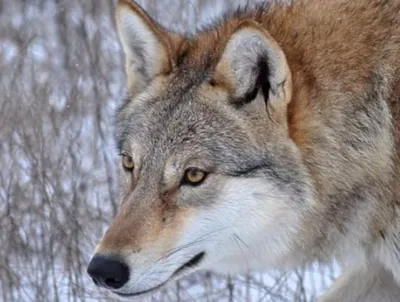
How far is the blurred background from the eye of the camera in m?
6.94

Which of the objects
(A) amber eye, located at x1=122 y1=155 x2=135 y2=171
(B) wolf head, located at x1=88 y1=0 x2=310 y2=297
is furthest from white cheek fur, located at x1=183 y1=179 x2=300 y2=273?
(A) amber eye, located at x1=122 y1=155 x2=135 y2=171

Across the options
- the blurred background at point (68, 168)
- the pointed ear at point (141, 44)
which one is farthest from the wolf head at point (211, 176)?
the blurred background at point (68, 168)

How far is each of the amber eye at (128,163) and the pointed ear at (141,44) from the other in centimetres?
46

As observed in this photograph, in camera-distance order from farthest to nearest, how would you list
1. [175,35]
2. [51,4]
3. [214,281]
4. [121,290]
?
[51,4], [214,281], [175,35], [121,290]

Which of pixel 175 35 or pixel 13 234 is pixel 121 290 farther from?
pixel 13 234

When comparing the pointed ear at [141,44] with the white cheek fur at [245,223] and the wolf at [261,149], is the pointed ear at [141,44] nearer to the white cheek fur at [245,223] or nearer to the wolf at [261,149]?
the wolf at [261,149]

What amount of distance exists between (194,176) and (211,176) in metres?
0.08

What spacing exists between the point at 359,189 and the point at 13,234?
315cm

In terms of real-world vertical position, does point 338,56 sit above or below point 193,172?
above

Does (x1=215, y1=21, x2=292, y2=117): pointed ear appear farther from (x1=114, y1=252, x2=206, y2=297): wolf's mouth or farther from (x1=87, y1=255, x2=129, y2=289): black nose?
(x1=87, y1=255, x2=129, y2=289): black nose

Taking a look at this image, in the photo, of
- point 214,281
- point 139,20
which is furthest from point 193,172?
point 214,281

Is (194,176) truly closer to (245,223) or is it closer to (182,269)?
(245,223)

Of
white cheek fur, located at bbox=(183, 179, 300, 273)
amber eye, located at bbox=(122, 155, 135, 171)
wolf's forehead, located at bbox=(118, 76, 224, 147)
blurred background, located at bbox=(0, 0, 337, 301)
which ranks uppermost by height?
wolf's forehead, located at bbox=(118, 76, 224, 147)

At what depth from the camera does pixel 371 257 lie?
16.9 ft
